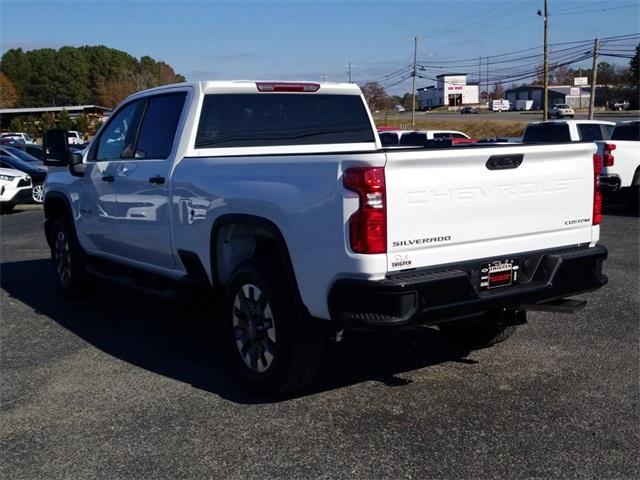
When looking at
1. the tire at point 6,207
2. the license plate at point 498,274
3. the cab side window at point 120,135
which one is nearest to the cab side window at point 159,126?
the cab side window at point 120,135

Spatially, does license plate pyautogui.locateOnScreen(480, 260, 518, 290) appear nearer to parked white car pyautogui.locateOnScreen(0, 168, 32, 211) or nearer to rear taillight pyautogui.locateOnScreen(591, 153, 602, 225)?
rear taillight pyautogui.locateOnScreen(591, 153, 602, 225)

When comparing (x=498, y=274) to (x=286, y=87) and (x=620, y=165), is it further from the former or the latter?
(x=620, y=165)

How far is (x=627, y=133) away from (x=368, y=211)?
12.8m

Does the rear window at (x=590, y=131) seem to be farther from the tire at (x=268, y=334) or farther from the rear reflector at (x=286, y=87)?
the tire at (x=268, y=334)

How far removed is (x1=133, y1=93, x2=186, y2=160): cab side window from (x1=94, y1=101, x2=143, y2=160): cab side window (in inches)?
6.7

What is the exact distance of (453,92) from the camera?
12656 cm

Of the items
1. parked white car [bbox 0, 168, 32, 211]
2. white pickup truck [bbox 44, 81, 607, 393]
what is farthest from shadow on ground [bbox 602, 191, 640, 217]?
parked white car [bbox 0, 168, 32, 211]

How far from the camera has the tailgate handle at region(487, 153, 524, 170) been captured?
170 inches

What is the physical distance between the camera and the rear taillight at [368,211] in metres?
3.91

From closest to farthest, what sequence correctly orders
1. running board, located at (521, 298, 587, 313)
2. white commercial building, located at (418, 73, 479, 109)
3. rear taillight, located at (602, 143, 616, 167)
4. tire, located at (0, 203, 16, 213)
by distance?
running board, located at (521, 298, 587, 313), rear taillight, located at (602, 143, 616, 167), tire, located at (0, 203, 16, 213), white commercial building, located at (418, 73, 479, 109)

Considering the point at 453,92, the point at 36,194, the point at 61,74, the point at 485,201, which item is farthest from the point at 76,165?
the point at 61,74

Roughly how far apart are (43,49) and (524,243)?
16032cm

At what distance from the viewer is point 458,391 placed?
15.8ft

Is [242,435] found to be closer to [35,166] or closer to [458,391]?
[458,391]
